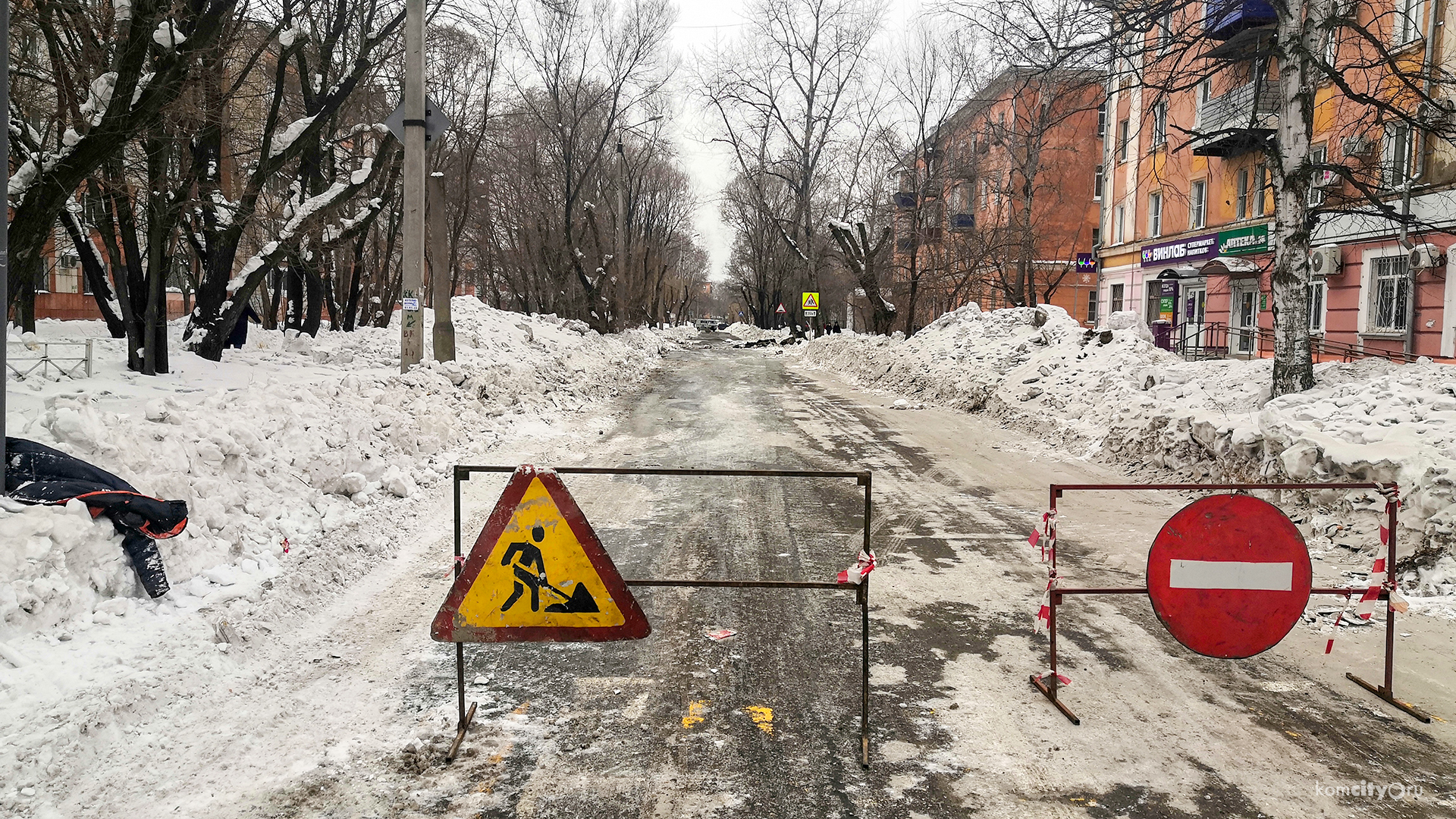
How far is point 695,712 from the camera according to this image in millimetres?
4383

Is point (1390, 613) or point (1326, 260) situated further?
point (1326, 260)

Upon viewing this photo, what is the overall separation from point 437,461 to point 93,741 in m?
6.65

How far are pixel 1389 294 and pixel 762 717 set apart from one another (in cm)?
2331

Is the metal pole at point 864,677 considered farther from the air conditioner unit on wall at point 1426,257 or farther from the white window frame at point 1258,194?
the white window frame at point 1258,194

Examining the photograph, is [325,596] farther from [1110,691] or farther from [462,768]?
[1110,691]

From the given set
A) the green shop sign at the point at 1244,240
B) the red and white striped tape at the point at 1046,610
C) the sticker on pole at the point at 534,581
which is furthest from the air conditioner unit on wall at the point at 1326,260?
the sticker on pole at the point at 534,581

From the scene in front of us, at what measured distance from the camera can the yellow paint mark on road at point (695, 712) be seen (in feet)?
14.0

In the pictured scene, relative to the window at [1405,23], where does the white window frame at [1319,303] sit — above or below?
below

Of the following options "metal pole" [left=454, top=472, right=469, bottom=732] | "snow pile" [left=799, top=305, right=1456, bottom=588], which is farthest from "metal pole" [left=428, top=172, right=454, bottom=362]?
"metal pole" [left=454, top=472, right=469, bottom=732]

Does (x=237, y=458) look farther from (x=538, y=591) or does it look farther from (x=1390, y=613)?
(x=1390, y=613)

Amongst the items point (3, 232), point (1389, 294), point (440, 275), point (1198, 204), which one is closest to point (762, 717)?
point (3, 232)

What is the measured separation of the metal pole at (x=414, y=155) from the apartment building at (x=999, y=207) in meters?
14.7

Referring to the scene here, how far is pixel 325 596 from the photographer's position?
5.91 m

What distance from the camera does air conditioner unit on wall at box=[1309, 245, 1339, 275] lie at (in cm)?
2250
